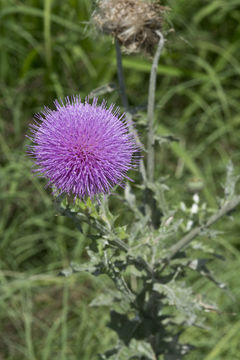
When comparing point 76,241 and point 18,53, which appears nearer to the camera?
point 76,241

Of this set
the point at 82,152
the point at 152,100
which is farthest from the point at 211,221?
the point at 82,152

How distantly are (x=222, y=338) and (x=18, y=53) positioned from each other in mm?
2825

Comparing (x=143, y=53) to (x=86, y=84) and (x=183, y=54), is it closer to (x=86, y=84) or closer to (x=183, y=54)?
(x=86, y=84)

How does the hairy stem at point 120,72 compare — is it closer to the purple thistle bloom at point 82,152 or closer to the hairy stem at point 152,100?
the hairy stem at point 152,100

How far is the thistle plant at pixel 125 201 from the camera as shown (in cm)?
137

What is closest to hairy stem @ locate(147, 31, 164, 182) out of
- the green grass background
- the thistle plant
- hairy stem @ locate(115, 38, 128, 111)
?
the thistle plant

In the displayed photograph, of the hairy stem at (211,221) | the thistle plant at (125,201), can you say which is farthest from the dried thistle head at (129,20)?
the hairy stem at (211,221)

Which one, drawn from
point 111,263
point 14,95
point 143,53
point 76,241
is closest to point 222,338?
point 76,241

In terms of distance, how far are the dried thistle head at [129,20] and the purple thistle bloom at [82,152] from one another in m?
0.52

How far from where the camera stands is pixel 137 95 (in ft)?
11.8

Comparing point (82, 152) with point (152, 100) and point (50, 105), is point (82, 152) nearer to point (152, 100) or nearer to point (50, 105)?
point (152, 100)

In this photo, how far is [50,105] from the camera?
3270 mm

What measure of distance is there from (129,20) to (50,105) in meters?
1.65

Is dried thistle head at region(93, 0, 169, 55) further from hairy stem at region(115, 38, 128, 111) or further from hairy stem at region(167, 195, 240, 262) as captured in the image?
hairy stem at region(167, 195, 240, 262)
